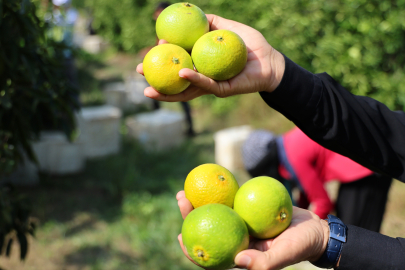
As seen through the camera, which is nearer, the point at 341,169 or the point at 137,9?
the point at 341,169

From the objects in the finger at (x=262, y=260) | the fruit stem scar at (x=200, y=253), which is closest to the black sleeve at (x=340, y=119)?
the finger at (x=262, y=260)

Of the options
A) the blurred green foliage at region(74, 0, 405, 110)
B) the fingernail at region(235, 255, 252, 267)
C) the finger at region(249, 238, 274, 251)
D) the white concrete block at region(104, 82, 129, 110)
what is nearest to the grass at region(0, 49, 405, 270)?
the blurred green foliage at region(74, 0, 405, 110)

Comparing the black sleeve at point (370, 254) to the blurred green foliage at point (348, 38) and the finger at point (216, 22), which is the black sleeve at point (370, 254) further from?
the blurred green foliage at point (348, 38)

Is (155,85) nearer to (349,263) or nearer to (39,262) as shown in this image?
(349,263)

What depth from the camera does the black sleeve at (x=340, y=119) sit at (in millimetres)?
1678

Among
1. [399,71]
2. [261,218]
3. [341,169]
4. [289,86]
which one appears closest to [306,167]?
[341,169]

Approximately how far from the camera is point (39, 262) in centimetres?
334

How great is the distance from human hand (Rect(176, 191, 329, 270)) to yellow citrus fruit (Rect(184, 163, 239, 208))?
0.07 m

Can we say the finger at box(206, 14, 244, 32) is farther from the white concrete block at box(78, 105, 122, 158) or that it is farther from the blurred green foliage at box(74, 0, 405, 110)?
the white concrete block at box(78, 105, 122, 158)

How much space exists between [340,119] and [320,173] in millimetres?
1165

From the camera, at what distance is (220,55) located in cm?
152

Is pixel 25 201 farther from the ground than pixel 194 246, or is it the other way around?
pixel 194 246

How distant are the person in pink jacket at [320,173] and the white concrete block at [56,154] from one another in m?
3.07

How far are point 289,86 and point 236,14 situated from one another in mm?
5721
